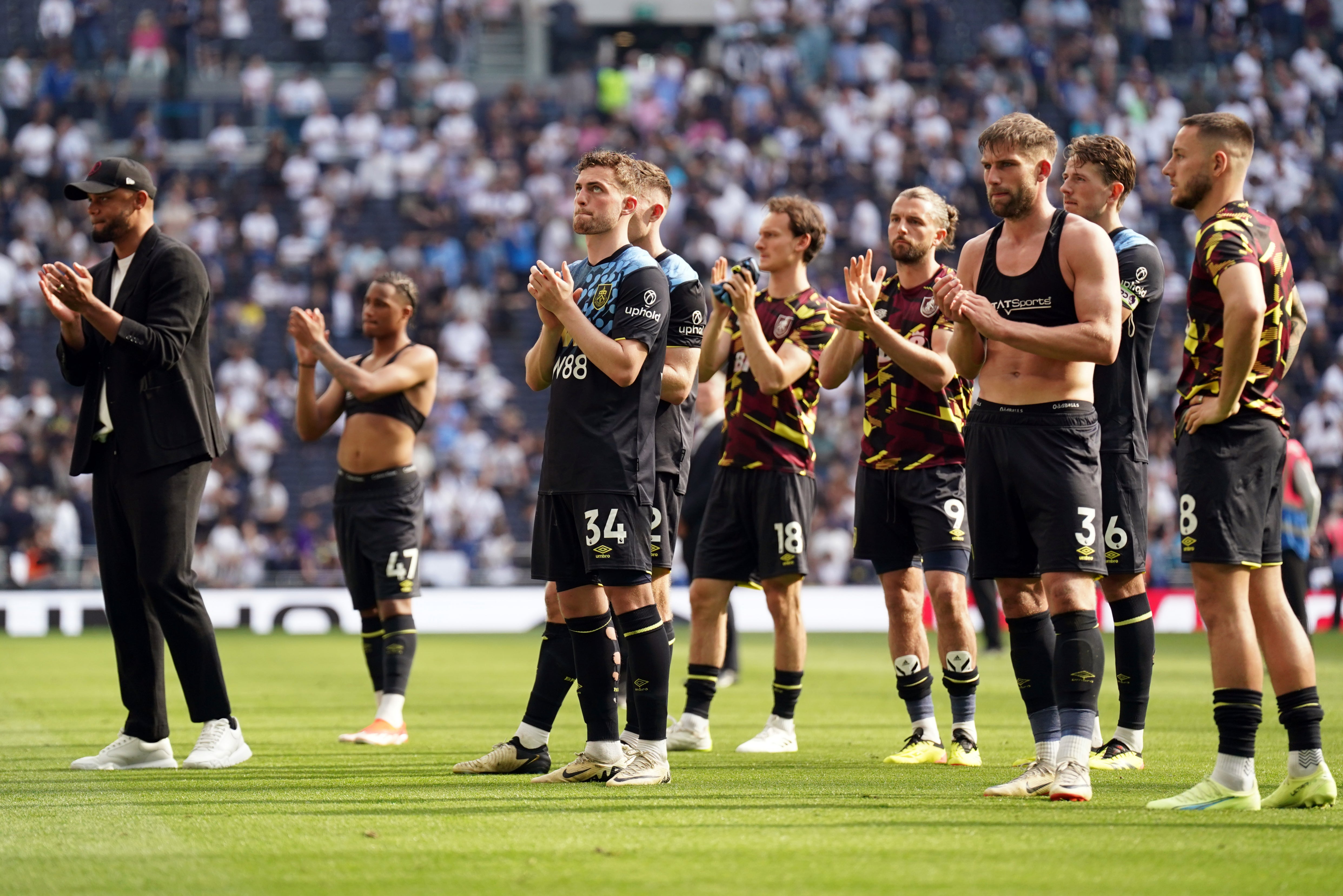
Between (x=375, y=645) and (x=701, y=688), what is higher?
(x=375, y=645)

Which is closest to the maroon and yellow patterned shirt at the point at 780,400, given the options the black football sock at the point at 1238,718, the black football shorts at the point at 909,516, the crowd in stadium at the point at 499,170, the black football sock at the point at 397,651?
the black football shorts at the point at 909,516

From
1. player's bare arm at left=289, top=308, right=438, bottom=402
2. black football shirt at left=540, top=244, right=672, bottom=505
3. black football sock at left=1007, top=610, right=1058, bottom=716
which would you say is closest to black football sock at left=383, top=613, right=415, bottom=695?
player's bare arm at left=289, top=308, right=438, bottom=402

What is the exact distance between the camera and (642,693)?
251 inches

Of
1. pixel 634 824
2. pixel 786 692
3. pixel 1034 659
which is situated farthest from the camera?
pixel 786 692

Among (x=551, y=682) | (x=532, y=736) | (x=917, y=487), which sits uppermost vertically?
(x=917, y=487)

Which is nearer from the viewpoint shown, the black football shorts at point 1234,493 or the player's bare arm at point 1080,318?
the black football shorts at point 1234,493

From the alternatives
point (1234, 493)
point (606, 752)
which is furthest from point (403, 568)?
point (1234, 493)

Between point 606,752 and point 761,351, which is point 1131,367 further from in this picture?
point 606,752

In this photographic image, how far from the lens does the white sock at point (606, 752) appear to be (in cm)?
650

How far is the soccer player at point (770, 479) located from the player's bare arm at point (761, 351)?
0.02 metres

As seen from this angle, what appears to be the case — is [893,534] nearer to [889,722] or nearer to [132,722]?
[889,722]

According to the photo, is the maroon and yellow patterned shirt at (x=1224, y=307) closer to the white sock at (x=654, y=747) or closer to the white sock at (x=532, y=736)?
the white sock at (x=654, y=747)

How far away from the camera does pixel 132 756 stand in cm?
725

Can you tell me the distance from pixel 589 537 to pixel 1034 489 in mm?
1656
